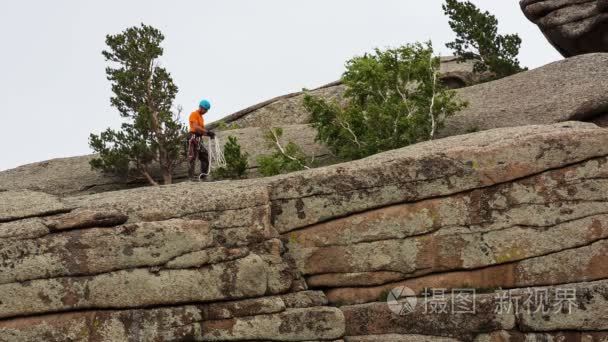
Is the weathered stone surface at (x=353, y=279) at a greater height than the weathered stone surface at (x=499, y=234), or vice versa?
the weathered stone surface at (x=499, y=234)

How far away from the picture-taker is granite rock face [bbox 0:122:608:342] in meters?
24.5

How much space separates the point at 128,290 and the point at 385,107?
19.7 meters

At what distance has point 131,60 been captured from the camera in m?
45.3

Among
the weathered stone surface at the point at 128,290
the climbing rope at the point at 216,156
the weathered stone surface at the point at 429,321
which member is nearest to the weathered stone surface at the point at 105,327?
the weathered stone surface at the point at 128,290

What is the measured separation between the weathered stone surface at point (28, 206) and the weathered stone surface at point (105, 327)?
11.5 feet

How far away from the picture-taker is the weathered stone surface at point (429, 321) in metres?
25.2

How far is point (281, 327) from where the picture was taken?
970 inches

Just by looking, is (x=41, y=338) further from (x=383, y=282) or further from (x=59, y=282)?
(x=383, y=282)

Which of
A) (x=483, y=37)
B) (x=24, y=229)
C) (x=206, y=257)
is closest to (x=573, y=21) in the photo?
(x=483, y=37)

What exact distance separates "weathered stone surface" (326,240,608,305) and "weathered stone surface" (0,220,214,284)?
19.0ft

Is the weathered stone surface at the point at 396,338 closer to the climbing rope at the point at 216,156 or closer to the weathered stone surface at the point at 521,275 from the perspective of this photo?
the weathered stone surface at the point at 521,275

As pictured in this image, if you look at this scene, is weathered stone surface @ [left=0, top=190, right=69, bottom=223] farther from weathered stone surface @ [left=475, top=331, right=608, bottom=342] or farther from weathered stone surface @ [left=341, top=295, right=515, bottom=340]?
weathered stone surface @ [left=475, top=331, right=608, bottom=342]

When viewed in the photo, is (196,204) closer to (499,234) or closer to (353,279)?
(353,279)

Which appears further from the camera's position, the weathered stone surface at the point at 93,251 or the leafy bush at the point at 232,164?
the leafy bush at the point at 232,164
